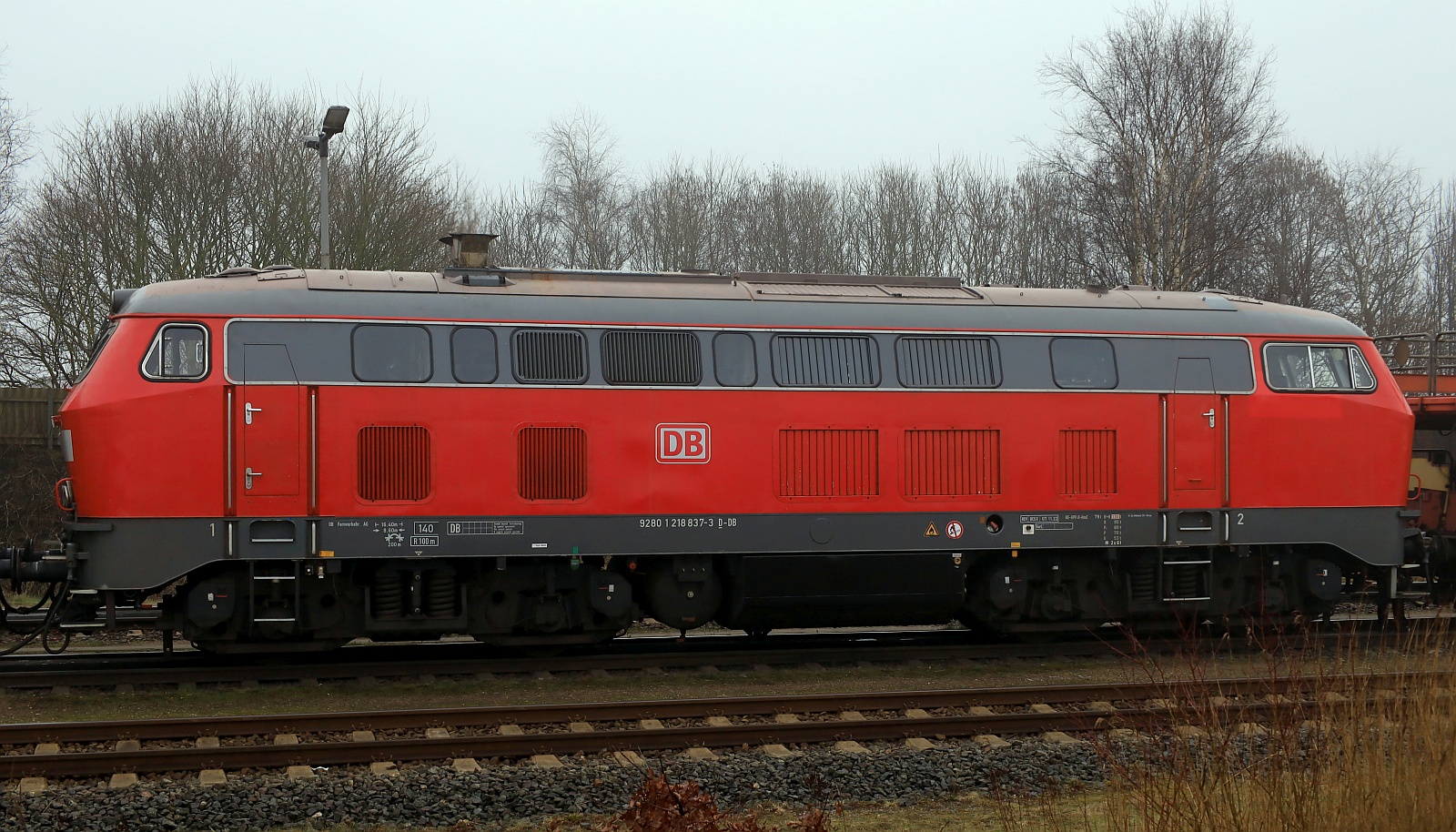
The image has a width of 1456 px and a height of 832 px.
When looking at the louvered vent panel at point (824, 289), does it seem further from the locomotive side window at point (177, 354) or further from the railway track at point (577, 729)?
the locomotive side window at point (177, 354)

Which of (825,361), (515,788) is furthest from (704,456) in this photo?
(515,788)

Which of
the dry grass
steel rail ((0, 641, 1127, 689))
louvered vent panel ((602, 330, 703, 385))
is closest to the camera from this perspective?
the dry grass

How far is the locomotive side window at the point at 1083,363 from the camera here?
13211 mm

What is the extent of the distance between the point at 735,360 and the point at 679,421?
2.91 feet

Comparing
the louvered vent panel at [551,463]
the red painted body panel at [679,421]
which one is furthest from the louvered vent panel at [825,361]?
the louvered vent panel at [551,463]

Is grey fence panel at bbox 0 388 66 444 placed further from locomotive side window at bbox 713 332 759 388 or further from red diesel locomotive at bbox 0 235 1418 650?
locomotive side window at bbox 713 332 759 388

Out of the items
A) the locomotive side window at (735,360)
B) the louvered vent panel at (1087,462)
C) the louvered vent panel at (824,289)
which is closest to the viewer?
the locomotive side window at (735,360)

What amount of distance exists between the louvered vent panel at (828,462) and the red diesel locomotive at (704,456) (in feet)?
0.08

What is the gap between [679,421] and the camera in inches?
479

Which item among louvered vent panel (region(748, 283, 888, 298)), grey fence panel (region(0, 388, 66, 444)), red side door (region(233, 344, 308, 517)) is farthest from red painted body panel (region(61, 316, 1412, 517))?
grey fence panel (region(0, 388, 66, 444))

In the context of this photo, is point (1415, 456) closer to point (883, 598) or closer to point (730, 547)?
point (883, 598)

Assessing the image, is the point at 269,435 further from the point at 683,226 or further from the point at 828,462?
the point at 683,226

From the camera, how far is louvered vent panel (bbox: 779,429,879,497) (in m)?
12.5

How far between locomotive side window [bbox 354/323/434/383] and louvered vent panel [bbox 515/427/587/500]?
121 centimetres
